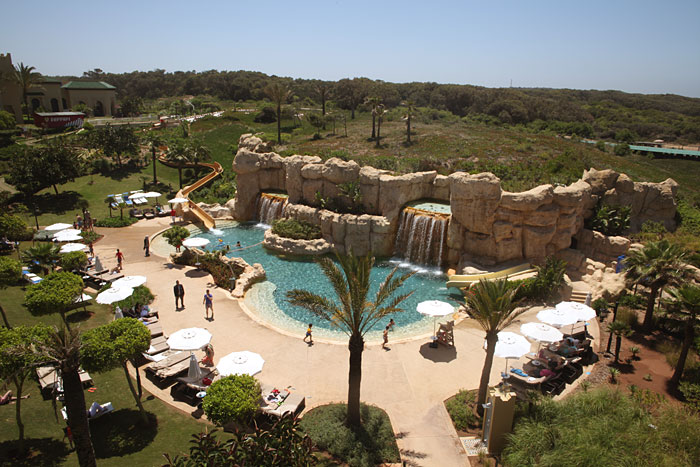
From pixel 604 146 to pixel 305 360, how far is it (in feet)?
169

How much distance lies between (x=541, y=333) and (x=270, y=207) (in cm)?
2618

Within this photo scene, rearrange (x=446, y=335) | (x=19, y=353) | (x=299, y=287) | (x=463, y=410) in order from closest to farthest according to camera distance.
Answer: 1. (x=19, y=353)
2. (x=463, y=410)
3. (x=446, y=335)
4. (x=299, y=287)

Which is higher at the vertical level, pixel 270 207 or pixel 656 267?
pixel 656 267

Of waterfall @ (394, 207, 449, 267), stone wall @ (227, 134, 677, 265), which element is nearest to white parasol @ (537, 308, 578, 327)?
stone wall @ (227, 134, 677, 265)

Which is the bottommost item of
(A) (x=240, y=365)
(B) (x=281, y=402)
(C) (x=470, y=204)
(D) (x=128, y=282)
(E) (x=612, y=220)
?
(B) (x=281, y=402)

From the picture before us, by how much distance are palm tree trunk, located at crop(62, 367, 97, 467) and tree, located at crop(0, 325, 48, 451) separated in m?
1.16

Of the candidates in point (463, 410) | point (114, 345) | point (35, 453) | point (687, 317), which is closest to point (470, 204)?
point (687, 317)

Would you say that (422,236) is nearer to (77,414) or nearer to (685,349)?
(685,349)

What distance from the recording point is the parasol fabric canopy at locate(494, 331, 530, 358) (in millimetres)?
16125

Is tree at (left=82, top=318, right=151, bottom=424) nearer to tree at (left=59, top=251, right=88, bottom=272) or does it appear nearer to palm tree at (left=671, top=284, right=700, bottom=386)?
tree at (left=59, top=251, right=88, bottom=272)

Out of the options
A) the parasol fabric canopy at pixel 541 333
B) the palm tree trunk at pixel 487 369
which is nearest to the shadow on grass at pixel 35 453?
the palm tree trunk at pixel 487 369

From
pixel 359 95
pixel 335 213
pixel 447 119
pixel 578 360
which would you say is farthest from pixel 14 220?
pixel 359 95

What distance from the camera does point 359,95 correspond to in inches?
4008

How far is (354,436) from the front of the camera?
45.2 feet
